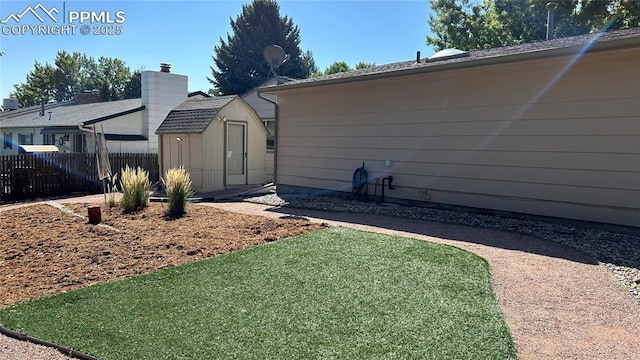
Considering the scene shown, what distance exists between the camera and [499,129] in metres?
7.31

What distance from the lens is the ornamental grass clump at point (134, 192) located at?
765cm

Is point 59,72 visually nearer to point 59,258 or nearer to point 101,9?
point 101,9

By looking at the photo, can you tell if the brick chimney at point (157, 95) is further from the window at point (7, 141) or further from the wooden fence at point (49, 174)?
the window at point (7, 141)

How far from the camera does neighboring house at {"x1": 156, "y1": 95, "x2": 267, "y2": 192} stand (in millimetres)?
11359

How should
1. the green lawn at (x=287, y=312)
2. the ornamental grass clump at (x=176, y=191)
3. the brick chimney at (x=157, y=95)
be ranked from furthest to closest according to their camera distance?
the brick chimney at (x=157, y=95), the ornamental grass clump at (x=176, y=191), the green lawn at (x=287, y=312)

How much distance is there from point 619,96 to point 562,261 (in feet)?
9.96

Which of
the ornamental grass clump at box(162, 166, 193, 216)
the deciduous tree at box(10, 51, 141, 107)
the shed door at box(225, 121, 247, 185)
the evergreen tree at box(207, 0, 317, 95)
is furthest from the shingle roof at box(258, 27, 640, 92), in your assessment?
the deciduous tree at box(10, 51, 141, 107)

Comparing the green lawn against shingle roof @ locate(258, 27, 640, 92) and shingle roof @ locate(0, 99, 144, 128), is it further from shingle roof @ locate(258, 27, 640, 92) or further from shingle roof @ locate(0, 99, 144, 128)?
shingle roof @ locate(0, 99, 144, 128)

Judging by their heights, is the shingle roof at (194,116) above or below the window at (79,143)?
above

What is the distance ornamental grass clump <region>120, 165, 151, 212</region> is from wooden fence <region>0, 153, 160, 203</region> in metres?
4.39

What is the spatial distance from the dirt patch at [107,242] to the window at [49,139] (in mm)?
12645

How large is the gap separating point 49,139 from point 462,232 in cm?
1971

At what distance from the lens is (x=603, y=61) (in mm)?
6211

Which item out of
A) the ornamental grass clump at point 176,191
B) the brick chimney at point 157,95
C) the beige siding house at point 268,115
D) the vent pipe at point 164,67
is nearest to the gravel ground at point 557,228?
the ornamental grass clump at point 176,191
